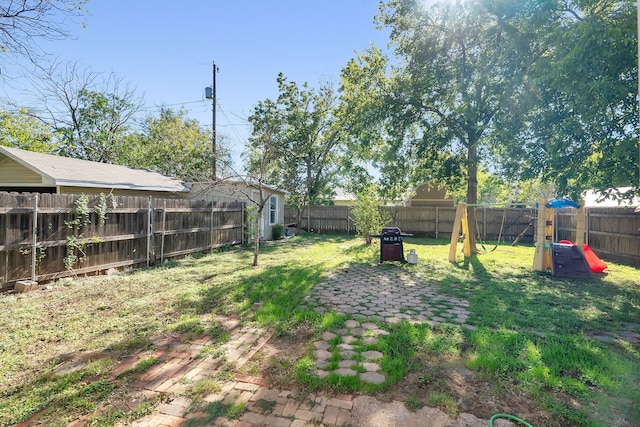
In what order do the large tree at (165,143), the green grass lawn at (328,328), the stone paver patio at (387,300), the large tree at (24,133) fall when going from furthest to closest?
the large tree at (165,143) < the large tree at (24,133) < the stone paver patio at (387,300) < the green grass lawn at (328,328)

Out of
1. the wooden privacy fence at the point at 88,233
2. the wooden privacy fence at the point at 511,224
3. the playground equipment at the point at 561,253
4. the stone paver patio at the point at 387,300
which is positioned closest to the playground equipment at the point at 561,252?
the playground equipment at the point at 561,253

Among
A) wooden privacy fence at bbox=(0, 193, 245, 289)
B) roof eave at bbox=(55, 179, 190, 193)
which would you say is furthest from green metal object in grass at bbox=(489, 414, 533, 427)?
roof eave at bbox=(55, 179, 190, 193)

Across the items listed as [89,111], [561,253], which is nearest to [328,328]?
[561,253]

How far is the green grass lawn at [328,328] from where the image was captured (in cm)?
246

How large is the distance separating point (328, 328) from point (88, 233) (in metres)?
5.67

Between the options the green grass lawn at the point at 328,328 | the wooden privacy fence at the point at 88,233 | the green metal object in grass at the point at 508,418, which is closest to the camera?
the green metal object in grass at the point at 508,418

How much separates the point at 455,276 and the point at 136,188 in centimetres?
986

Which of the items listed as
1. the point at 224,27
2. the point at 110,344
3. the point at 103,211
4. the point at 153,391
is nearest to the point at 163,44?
the point at 224,27

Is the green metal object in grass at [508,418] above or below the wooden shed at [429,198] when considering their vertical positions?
below

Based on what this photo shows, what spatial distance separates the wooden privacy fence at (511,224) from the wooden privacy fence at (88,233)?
9918mm

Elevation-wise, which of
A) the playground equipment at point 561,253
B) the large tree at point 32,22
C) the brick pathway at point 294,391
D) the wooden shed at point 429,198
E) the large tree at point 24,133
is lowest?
the brick pathway at point 294,391

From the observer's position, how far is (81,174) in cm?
916

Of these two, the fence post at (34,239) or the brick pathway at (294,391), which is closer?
the brick pathway at (294,391)

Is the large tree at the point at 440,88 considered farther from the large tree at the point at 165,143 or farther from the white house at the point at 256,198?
the large tree at the point at 165,143
